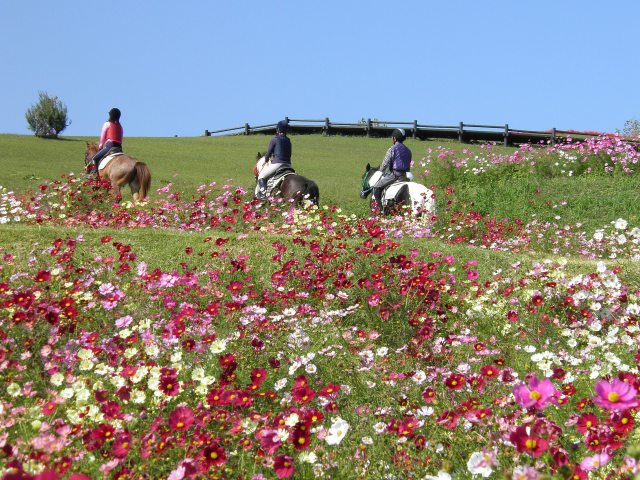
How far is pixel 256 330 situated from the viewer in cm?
522

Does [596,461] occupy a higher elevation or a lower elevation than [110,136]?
lower

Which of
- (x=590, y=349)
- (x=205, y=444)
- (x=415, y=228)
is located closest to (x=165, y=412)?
(x=205, y=444)

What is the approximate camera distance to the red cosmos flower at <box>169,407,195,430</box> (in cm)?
294

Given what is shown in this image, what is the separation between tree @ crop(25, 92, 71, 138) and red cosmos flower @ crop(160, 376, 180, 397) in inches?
1655

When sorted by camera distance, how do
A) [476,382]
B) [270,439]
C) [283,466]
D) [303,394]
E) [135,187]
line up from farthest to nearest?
[135,187], [476,382], [303,394], [270,439], [283,466]

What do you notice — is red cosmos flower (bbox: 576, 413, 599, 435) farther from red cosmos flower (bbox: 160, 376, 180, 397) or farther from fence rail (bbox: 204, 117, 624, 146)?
fence rail (bbox: 204, 117, 624, 146)

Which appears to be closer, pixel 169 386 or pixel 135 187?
pixel 169 386

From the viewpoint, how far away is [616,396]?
2105 mm

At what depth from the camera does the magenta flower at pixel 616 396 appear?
2.07 metres

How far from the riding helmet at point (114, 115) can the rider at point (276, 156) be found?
370 cm

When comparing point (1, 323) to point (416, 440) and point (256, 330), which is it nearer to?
point (256, 330)

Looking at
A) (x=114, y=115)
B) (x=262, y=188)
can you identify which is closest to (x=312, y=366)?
(x=262, y=188)

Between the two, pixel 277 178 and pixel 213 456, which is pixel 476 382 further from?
pixel 277 178

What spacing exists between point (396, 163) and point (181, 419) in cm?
1166
